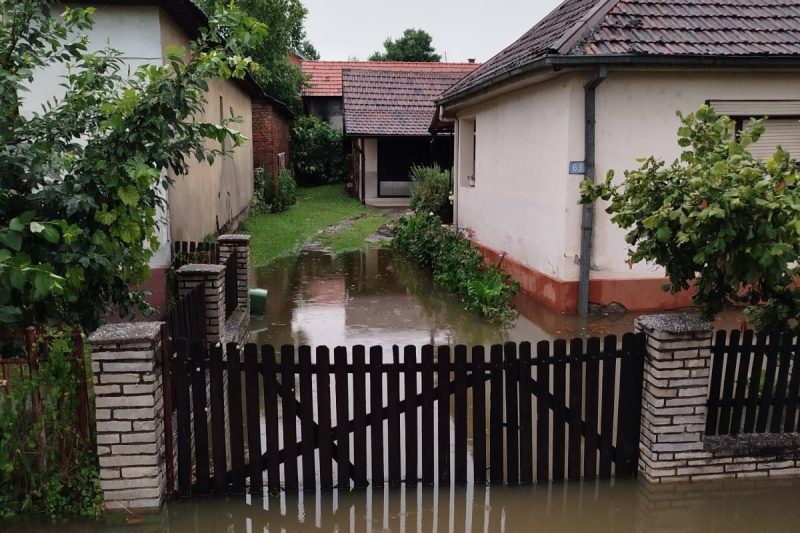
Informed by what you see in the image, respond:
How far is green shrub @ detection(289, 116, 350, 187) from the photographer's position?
30.5 metres

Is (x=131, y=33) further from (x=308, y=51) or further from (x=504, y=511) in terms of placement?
(x=308, y=51)

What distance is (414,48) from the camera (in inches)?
1946

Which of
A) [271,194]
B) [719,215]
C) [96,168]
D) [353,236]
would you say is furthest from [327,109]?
[719,215]

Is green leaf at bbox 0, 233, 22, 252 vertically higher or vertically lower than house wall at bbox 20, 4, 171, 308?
lower

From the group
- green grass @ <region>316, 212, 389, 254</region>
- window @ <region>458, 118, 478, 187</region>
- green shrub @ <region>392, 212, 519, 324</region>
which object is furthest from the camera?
green grass @ <region>316, 212, 389, 254</region>

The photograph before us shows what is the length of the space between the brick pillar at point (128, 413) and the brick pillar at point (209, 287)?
95.1 inches

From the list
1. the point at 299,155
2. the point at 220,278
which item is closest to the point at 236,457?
the point at 220,278

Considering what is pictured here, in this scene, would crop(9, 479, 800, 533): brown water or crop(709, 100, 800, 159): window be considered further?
crop(709, 100, 800, 159): window

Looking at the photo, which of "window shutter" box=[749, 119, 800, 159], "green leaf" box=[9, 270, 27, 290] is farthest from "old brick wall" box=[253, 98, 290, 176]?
"green leaf" box=[9, 270, 27, 290]

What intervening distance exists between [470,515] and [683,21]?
7.66m

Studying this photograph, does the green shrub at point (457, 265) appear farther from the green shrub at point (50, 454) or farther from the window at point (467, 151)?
the green shrub at point (50, 454)

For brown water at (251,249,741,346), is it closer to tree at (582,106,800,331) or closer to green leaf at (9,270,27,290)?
tree at (582,106,800,331)

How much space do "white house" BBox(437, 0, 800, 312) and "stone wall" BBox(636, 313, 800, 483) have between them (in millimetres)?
4448

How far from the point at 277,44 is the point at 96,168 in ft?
80.7
